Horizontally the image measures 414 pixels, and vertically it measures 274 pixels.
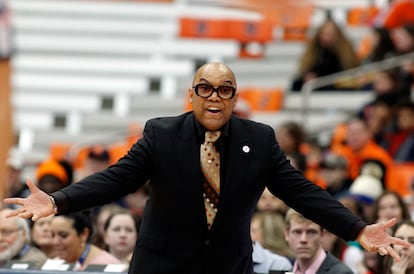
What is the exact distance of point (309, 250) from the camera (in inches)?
298

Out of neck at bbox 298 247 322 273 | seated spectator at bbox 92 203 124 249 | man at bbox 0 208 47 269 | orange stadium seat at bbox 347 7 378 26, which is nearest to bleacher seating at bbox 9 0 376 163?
orange stadium seat at bbox 347 7 378 26

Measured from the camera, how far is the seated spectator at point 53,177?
37.9 ft

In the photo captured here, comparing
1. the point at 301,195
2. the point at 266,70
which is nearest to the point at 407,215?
the point at 301,195

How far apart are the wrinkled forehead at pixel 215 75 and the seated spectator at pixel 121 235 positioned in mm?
3106

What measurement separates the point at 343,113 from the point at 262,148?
858 cm

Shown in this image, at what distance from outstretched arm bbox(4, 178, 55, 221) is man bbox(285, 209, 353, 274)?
2128 millimetres

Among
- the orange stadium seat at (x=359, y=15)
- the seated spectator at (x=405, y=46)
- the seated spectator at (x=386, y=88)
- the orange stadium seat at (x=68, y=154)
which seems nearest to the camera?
the seated spectator at (x=386, y=88)

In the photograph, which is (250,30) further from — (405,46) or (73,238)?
(73,238)

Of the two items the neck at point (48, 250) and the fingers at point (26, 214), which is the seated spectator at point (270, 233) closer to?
the neck at point (48, 250)

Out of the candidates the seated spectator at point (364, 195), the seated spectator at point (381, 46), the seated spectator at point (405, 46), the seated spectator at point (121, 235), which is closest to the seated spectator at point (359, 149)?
the seated spectator at point (364, 195)

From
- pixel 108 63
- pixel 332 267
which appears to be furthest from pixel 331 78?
pixel 332 267

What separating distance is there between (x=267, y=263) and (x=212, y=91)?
2.08m

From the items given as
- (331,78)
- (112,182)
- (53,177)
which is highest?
(112,182)

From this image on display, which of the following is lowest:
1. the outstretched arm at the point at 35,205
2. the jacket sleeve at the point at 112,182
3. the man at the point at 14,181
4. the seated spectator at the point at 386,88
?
the man at the point at 14,181
